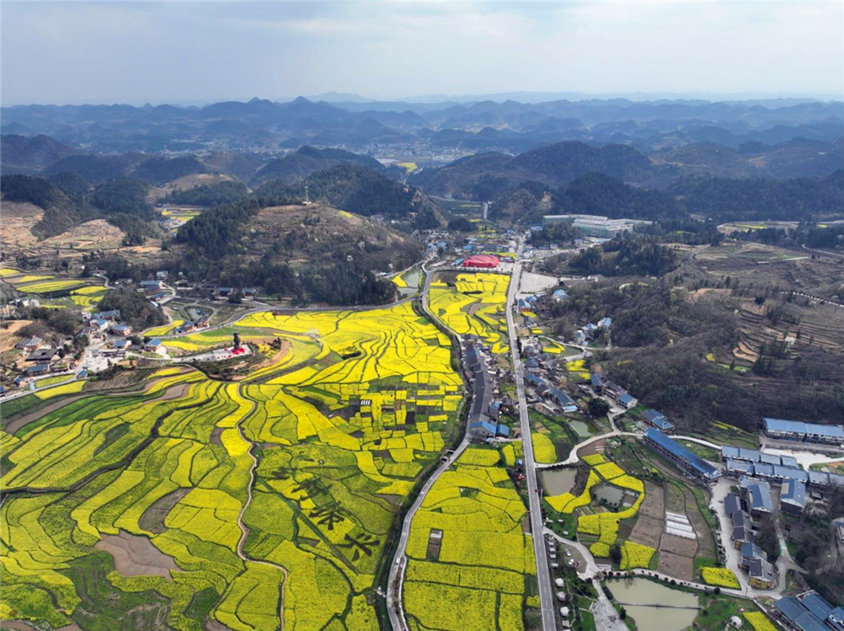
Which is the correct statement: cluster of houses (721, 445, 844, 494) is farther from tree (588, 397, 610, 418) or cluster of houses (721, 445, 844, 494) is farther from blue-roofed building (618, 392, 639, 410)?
tree (588, 397, 610, 418)

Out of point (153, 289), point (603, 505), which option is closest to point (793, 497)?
point (603, 505)

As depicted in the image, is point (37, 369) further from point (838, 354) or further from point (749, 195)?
point (749, 195)

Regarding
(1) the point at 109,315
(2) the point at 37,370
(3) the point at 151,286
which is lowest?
(3) the point at 151,286

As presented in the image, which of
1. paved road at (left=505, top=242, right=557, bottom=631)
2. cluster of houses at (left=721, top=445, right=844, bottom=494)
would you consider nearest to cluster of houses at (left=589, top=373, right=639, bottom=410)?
paved road at (left=505, top=242, right=557, bottom=631)

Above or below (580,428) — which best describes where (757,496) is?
above

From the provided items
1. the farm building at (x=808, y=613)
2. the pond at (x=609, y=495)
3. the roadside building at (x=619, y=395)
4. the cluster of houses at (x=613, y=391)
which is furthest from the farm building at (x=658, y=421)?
the farm building at (x=808, y=613)

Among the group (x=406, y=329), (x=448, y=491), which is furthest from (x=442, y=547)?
(x=406, y=329)

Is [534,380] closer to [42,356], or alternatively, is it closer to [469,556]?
[469,556]

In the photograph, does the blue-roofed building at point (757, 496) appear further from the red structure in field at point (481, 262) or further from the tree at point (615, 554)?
the red structure in field at point (481, 262)
